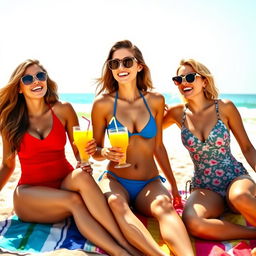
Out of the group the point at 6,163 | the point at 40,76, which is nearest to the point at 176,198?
the point at 6,163

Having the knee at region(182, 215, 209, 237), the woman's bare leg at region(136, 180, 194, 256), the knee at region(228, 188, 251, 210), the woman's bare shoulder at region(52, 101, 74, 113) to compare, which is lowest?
the knee at region(182, 215, 209, 237)

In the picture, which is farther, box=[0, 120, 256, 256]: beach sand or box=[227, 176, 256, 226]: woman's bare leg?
box=[0, 120, 256, 256]: beach sand

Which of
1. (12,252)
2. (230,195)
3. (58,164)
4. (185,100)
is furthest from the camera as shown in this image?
(185,100)

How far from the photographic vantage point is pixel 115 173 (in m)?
3.94

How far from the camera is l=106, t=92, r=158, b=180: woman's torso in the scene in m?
3.93

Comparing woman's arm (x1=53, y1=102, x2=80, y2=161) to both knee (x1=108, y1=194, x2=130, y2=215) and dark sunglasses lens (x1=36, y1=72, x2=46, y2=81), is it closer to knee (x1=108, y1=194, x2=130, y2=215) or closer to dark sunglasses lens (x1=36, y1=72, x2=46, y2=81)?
dark sunglasses lens (x1=36, y1=72, x2=46, y2=81)

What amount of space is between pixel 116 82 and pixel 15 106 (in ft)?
4.20

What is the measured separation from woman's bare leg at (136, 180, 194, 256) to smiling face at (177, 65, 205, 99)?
43.4 inches

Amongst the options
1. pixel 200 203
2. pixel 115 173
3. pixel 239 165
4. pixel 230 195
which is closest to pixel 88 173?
pixel 115 173

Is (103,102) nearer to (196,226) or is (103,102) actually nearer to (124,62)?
(124,62)

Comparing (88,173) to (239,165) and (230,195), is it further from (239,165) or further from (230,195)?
(239,165)

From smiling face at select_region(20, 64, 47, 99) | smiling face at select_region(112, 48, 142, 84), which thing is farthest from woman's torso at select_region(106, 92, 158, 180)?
smiling face at select_region(20, 64, 47, 99)

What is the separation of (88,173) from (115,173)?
44 cm

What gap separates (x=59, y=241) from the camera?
3434 mm
